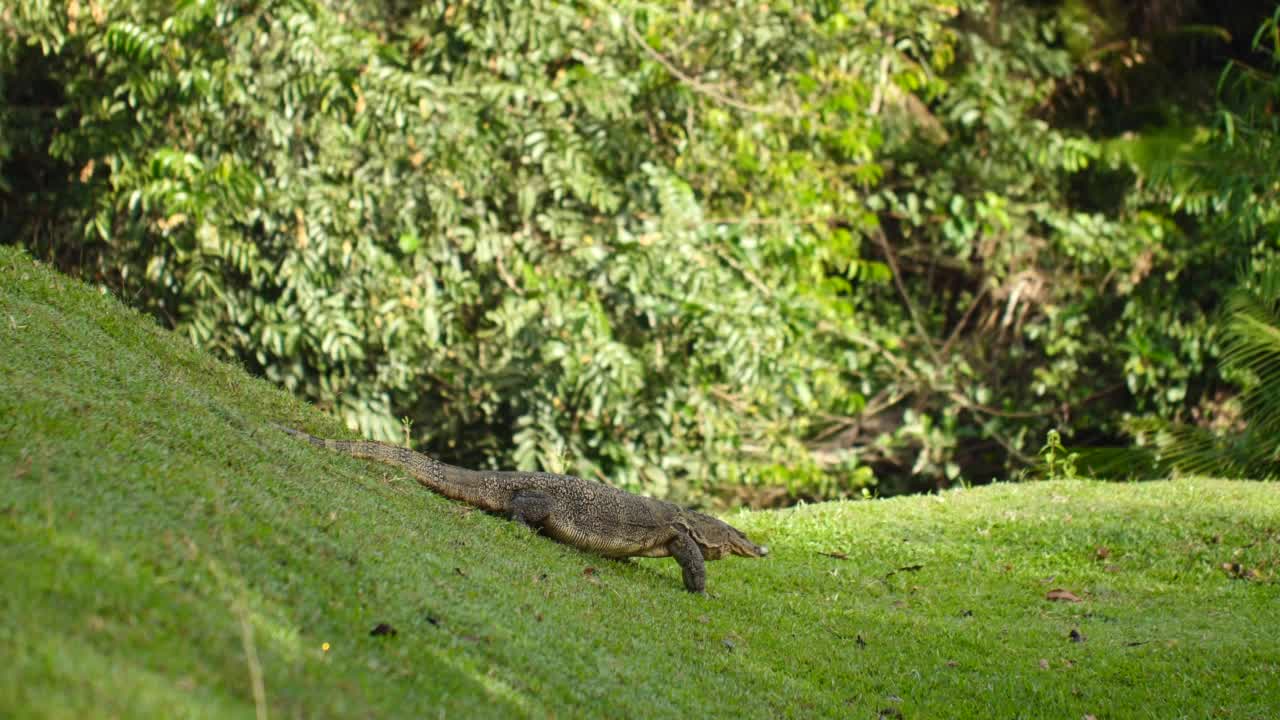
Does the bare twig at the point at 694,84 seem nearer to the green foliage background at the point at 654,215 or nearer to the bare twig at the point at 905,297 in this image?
the green foliage background at the point at 654,215

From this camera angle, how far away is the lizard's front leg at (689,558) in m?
7.02

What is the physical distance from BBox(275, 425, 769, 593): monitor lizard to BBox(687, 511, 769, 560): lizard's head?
4.8 inches

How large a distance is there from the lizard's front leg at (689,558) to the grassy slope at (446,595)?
15cm

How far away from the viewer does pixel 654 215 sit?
12703 millimetres

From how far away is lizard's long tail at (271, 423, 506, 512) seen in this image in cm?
686

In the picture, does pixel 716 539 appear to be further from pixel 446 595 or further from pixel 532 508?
pixel 446 595

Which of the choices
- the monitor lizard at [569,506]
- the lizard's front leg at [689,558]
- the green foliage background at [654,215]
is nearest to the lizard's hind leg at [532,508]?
the monitor lizard at [569,506]

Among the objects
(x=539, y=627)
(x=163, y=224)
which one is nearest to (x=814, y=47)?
(x=163, y=224)

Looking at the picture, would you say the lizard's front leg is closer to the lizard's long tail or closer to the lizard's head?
the lizard's head

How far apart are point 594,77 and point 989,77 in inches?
226

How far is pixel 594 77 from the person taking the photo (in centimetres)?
1181

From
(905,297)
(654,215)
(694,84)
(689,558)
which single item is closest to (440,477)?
(689,558)

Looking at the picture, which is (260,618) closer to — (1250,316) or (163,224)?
(163,224)

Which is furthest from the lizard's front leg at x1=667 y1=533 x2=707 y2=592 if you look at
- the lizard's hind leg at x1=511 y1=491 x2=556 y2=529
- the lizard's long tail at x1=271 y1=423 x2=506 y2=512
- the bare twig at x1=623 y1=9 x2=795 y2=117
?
the bare twig at x1=623 y1=9 x2=795 y2=117
